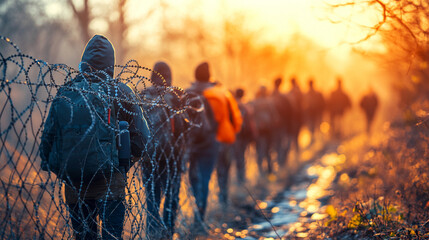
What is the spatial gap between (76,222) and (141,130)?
2.77 ft

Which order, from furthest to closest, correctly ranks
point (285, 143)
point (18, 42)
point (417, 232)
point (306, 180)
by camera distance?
point (18, 42) → point (285, 143) → point (306, 180) → point (417, 232)


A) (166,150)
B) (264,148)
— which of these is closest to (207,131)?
(166,150)

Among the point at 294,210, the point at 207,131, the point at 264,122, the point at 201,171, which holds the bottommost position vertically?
the point at 294,210

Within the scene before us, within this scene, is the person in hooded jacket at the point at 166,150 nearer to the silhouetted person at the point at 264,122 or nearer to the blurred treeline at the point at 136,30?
the blurred treeline at the point at 136,30

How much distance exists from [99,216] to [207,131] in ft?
8.83

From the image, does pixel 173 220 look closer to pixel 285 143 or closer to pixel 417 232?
pixel 417 232

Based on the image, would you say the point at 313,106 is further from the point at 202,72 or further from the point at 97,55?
the point at 97,55

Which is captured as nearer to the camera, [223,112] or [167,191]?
[167,191]

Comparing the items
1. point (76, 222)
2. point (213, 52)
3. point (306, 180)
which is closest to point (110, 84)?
point (76, 222)

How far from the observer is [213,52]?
896 inches

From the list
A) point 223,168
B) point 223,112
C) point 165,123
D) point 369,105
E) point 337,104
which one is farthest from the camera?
point 337,104

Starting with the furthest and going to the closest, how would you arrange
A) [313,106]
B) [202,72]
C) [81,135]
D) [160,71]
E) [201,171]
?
[313,106] < [202,72] < [201,171] < [160,71] < [81,135]

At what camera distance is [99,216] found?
3717 mm

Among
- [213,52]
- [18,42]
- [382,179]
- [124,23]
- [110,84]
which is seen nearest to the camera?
[110,84]
